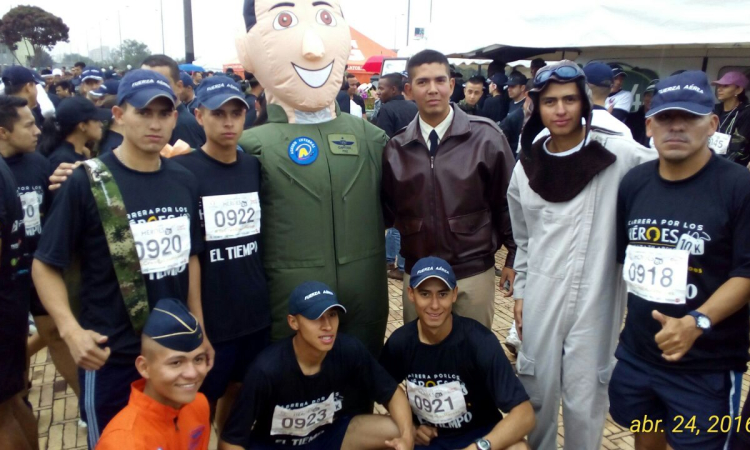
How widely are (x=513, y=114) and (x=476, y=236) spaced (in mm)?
4213

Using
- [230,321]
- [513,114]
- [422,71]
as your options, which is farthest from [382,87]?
[230,321]

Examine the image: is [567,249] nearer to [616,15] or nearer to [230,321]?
[230,321]

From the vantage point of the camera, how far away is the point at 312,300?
8.30 ft

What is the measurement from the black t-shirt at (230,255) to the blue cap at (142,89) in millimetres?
377

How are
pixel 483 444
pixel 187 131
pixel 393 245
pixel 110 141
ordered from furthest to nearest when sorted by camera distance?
pixel 393 245 < pixel 187 131 < pixel 110 141 < pixel 483 444

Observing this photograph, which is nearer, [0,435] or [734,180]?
[734,180]

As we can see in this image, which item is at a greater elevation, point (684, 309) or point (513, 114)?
point (513, 114)

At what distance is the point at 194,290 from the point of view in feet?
7.97

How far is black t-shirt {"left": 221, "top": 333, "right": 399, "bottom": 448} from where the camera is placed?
2582 mm

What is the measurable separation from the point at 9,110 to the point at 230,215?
5.16ft

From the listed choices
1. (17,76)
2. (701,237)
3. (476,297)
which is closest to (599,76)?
(476,297)

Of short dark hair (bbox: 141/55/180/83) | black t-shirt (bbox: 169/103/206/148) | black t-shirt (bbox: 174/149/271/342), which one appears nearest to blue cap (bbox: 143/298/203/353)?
black t-shirt (bbox: 174/149/271/342)

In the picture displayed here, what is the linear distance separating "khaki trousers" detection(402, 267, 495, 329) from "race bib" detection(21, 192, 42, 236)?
2116 mm

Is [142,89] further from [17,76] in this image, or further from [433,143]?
[17,76]
